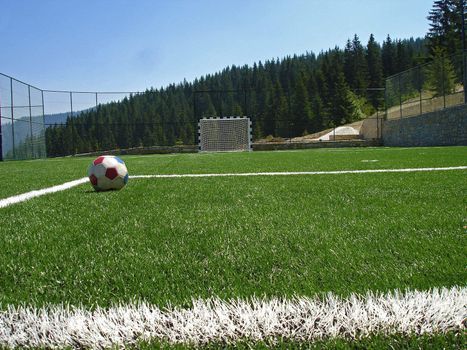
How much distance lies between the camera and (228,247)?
2.13 m

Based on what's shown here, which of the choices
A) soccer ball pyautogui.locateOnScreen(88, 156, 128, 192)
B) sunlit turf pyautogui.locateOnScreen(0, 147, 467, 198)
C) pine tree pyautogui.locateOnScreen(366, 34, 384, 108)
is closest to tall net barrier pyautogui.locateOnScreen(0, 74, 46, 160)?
sunlit turf pyautogui.locateOnScreen(0, 147, 467, 198)

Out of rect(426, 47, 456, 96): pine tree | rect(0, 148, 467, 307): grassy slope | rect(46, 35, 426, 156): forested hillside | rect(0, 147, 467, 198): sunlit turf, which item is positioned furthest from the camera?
rect(46, 35, 426, 156): forested hillside

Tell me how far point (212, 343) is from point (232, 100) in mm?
36363

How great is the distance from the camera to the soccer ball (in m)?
4.94

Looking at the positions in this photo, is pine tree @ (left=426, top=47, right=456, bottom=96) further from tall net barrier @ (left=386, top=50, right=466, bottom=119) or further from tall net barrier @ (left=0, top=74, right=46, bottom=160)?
tall net barrier @ (left=0, top=74, right=46, bottom=160)

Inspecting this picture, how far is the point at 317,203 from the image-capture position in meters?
3.59

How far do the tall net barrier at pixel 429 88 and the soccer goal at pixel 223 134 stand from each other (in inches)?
390

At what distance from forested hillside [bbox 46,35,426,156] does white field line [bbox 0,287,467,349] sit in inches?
1179

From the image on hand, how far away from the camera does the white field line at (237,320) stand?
118cm

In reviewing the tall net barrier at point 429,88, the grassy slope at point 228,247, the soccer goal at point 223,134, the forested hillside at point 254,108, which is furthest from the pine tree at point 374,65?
the grassy slope at point 228,247

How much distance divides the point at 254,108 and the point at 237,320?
38.6 metres

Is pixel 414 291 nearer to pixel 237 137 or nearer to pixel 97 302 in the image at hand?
pixel 97 302

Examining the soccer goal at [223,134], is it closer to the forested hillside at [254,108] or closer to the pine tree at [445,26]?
the forested hillside at [254,108]

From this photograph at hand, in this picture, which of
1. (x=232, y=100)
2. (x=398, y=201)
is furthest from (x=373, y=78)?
(x=398, y=201)
